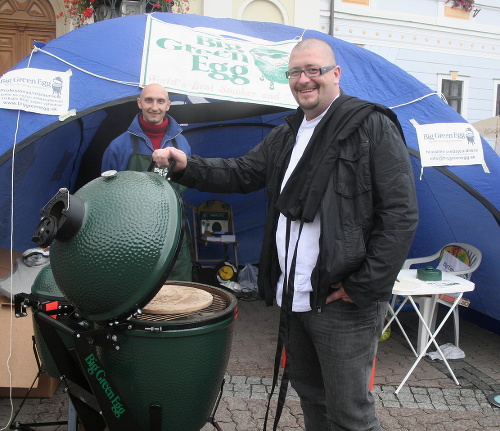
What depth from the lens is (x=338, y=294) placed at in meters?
2.01

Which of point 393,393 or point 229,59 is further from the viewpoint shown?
point 229,59

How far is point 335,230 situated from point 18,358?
7.85ft

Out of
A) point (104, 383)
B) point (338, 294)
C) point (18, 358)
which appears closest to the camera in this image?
point (338, 294)

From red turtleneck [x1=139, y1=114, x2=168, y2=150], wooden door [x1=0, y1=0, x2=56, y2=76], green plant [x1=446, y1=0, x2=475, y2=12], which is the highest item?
green plant [x1=446, y1=0, x2=475, y2=12]

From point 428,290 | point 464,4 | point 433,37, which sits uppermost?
point 464,4

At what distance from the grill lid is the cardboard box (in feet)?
5.35

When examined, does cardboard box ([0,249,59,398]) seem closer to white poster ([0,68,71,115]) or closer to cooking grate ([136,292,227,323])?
white poster ([0,68,71,115])

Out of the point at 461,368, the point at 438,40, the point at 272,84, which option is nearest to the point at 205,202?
the point at 272,84

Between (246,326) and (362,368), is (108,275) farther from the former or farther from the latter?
(246,326)

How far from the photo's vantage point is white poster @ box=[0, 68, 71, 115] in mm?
3730

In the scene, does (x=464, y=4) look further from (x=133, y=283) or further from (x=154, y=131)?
(x=133, y=283)

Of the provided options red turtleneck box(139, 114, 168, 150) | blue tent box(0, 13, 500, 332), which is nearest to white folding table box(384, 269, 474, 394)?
blue tent box(0, 13, 500, 332)

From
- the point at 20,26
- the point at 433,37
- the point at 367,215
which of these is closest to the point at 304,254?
the point at 367,215

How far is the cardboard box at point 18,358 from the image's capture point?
3295 millimetres
